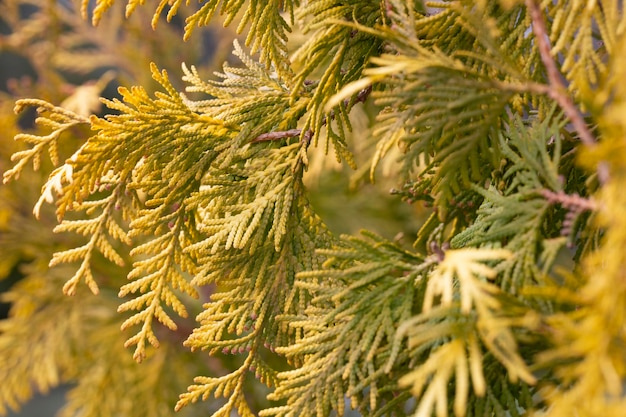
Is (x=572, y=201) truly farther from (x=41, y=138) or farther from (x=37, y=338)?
(x=37, y=338)

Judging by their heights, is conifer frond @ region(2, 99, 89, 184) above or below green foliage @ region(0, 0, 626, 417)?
above

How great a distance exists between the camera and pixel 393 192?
1166 mm

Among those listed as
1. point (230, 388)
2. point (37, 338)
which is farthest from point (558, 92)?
point (37, 338)

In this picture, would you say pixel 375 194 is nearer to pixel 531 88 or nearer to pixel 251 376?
pixel 251 376

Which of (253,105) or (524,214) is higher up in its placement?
(253,105)

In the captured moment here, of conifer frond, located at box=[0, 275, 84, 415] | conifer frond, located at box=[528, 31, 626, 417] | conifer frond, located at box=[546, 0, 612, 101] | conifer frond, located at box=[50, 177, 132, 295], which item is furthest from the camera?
conifer frond, located at box=[0, 275, 84, 415]

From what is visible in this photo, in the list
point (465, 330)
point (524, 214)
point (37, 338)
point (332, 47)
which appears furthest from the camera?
point (37, 338)

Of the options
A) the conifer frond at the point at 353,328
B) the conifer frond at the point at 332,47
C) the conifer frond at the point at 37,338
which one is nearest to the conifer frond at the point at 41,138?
the conifer frond at the point at 332,47

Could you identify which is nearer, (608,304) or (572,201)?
(608,304)

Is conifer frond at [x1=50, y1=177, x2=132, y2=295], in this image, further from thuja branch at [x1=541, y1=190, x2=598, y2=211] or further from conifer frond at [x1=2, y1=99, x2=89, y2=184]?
thuja branch at [x1=541, y1=190, x2=598, y2=211]

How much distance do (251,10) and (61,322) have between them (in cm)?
223

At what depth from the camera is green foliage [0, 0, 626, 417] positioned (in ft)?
2.54

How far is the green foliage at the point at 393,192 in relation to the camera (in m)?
0.77

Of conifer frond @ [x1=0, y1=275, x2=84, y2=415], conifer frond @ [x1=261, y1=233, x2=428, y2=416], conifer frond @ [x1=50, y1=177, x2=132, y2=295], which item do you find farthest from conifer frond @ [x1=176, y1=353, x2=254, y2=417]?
conifer frond @ [x1=0, y1=275, x2=84, y2=415]
